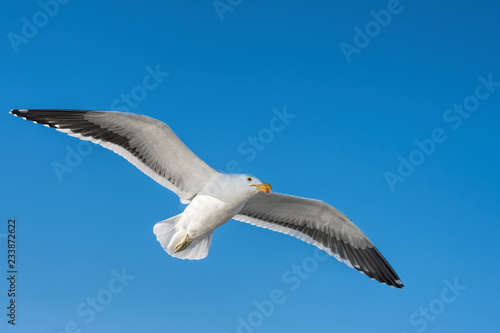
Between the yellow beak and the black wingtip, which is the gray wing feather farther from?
the yellow beak

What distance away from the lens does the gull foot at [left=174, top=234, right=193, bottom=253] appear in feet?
21.5

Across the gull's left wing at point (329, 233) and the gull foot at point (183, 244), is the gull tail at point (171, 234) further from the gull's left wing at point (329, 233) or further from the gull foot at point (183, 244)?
the gull's left wing at point (329, 233)

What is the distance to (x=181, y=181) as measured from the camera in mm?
6633

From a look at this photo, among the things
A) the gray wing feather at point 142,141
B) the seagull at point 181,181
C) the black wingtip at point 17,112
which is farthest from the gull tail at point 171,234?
the black wingtip at point 17,112

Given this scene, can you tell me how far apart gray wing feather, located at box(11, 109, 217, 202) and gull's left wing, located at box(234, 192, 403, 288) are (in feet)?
3.79

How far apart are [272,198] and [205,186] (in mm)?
1032

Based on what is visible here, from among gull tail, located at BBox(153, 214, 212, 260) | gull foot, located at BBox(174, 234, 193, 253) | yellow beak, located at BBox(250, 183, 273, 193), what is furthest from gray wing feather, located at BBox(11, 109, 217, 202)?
yellow beak, located at BBox(250, 183, 273, 193)

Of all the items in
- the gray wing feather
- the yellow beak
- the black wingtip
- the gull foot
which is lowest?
the gull foot

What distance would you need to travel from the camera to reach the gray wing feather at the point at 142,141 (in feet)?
20.2

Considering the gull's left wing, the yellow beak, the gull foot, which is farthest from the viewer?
the gull's left wing

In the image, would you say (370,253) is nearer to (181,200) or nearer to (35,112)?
(181,200)

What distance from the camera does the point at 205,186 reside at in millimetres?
6418

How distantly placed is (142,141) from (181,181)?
2.35 ft

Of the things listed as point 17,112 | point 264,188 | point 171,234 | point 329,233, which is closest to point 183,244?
point 171,234
